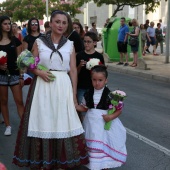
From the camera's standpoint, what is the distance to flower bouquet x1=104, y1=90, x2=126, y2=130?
395 cm

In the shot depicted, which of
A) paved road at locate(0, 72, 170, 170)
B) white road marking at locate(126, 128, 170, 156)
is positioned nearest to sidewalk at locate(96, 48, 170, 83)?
paved road at locate(0, 72, 170, 170)

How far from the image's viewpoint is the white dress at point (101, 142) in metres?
3.96

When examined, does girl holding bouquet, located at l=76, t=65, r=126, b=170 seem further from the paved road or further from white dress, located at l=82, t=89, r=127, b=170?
the paved road

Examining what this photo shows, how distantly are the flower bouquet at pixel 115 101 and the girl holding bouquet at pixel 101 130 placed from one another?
1.1 inches

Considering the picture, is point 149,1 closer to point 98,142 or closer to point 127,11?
point 98,142

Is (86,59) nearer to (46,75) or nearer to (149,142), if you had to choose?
(46,75)

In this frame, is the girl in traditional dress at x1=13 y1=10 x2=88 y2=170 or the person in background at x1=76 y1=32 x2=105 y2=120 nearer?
the girl in traditional dress at x1=13 y1=10 x2=88 y2=170

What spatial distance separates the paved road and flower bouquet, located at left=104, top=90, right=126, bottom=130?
76 cm

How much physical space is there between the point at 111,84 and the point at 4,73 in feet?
18.7

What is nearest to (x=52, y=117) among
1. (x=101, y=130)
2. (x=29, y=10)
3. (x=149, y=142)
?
(x=101, y=130)

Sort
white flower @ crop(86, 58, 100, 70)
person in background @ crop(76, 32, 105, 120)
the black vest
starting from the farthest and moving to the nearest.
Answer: person in background @ crop(76, 32, 105, 120) < white flower @ crop(86, 58, 100, 70) < the black vest

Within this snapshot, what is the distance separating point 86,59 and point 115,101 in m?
0.75

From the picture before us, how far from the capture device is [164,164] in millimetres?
4551

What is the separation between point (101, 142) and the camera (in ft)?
13.0
